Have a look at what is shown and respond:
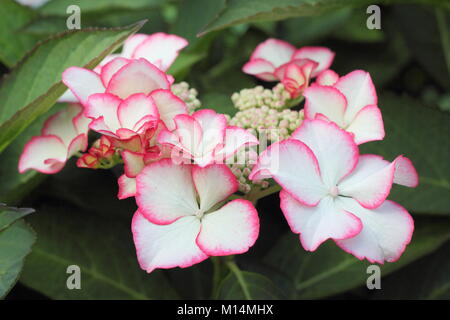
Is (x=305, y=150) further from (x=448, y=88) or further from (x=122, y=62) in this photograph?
(x=448, y=88)

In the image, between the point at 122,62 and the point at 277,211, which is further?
the point at 277,211

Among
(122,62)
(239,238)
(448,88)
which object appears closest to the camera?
(239,238)

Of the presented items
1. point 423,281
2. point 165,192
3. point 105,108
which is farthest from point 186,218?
point 423,281

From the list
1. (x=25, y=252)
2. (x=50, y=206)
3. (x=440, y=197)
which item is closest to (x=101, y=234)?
(x=50, y=206)

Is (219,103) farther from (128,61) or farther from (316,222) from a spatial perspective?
(316,222)

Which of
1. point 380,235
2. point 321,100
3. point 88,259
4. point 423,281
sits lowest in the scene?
point 423,281

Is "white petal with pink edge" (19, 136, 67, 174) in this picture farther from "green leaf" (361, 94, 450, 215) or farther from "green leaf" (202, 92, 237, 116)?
"green leaf" (361, 94, 450, 215)
